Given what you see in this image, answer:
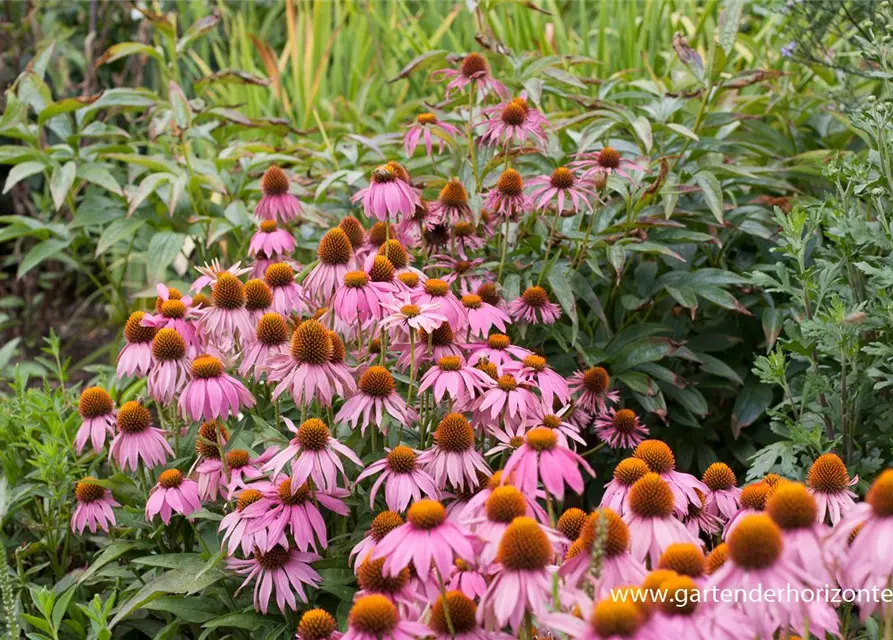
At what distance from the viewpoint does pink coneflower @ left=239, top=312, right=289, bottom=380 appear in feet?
5.09

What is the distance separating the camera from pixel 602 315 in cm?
217

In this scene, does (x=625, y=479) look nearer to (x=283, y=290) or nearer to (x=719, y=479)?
(x=719, y=479)

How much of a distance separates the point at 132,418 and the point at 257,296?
0.30 meters

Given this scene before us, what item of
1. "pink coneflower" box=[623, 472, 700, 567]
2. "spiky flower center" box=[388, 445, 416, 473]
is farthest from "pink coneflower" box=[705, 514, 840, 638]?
"spiky flower center" box=[388, 445, 416, 473]

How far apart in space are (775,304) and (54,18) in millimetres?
3938

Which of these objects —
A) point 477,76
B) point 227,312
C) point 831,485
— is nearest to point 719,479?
point 831,485

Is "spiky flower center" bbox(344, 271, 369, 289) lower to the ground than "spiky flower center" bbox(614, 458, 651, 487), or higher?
higher

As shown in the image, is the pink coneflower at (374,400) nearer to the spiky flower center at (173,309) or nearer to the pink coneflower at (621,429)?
the spiky flower center at (173,309)

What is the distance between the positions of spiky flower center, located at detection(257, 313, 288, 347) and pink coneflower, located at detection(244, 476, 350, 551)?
9.2 inches

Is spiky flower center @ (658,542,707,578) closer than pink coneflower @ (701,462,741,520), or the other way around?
spiky flower center @ (658,542,707,578)

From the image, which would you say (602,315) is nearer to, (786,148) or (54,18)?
(786,148)

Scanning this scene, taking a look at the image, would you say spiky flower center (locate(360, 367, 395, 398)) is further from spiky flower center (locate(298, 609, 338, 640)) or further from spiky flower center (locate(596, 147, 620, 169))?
spiky flower center (locate(596, 147, 620, 169))

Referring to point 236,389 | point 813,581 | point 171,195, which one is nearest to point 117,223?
point 171,195

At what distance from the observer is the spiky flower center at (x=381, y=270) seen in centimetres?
158
